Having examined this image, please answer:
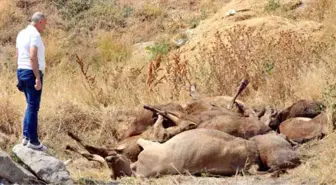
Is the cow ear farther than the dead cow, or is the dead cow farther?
the cow ear

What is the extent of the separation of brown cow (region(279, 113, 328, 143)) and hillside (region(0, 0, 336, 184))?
8.5 inches

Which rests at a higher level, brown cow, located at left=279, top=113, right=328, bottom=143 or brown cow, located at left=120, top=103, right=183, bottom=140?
brown cow, located at left=120, top=103, right=183, bottom=140

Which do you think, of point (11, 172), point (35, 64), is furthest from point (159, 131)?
point (11, 172)

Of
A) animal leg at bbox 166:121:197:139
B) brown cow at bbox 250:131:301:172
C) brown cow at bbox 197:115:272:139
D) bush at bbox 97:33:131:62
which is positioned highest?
animal leg at bbox 166:121:197:139

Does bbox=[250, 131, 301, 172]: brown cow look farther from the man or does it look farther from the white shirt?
the white shirt

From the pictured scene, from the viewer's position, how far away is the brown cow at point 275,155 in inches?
288

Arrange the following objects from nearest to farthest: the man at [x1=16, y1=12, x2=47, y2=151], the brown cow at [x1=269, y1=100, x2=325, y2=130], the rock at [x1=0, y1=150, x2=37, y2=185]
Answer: the rock at [x1=0, y1=150, x2=37, y2=185], the man at [x1=16, y1=12, x2=47, y2=151], the brown cow at [x1=269, y1=100, x2=325, y2=130]

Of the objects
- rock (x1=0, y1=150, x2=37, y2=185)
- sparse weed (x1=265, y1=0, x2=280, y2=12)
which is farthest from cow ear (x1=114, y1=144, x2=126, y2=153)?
sparse weed (x1=265, y1=0, x2=280, y2=12)

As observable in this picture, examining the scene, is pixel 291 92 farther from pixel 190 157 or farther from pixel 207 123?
pixel 190 157

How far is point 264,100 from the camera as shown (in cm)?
1035

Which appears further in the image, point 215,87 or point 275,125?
point 215,87

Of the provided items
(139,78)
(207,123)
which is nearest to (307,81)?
(207,123)

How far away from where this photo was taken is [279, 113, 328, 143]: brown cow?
816 cm

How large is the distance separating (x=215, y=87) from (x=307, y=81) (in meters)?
1.56
